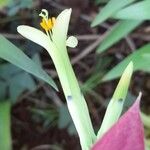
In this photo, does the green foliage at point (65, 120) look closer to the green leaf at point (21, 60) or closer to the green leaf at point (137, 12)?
the green leaf at point (137, 12)

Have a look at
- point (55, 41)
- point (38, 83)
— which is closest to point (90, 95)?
point (38, 83)

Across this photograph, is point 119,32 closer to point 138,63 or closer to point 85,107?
point 138,63

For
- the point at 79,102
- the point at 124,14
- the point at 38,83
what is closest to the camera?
the point at 79,102

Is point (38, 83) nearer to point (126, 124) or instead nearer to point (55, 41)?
point (55, 41)

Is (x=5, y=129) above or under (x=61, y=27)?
under

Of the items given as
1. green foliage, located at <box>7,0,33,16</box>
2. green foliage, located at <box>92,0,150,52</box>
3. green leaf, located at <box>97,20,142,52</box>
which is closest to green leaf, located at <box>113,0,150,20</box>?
green foliage, located at <box>92,0,150,52</box>

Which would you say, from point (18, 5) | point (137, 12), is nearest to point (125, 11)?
point (137, 12)

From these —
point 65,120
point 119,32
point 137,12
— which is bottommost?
point 65,120
